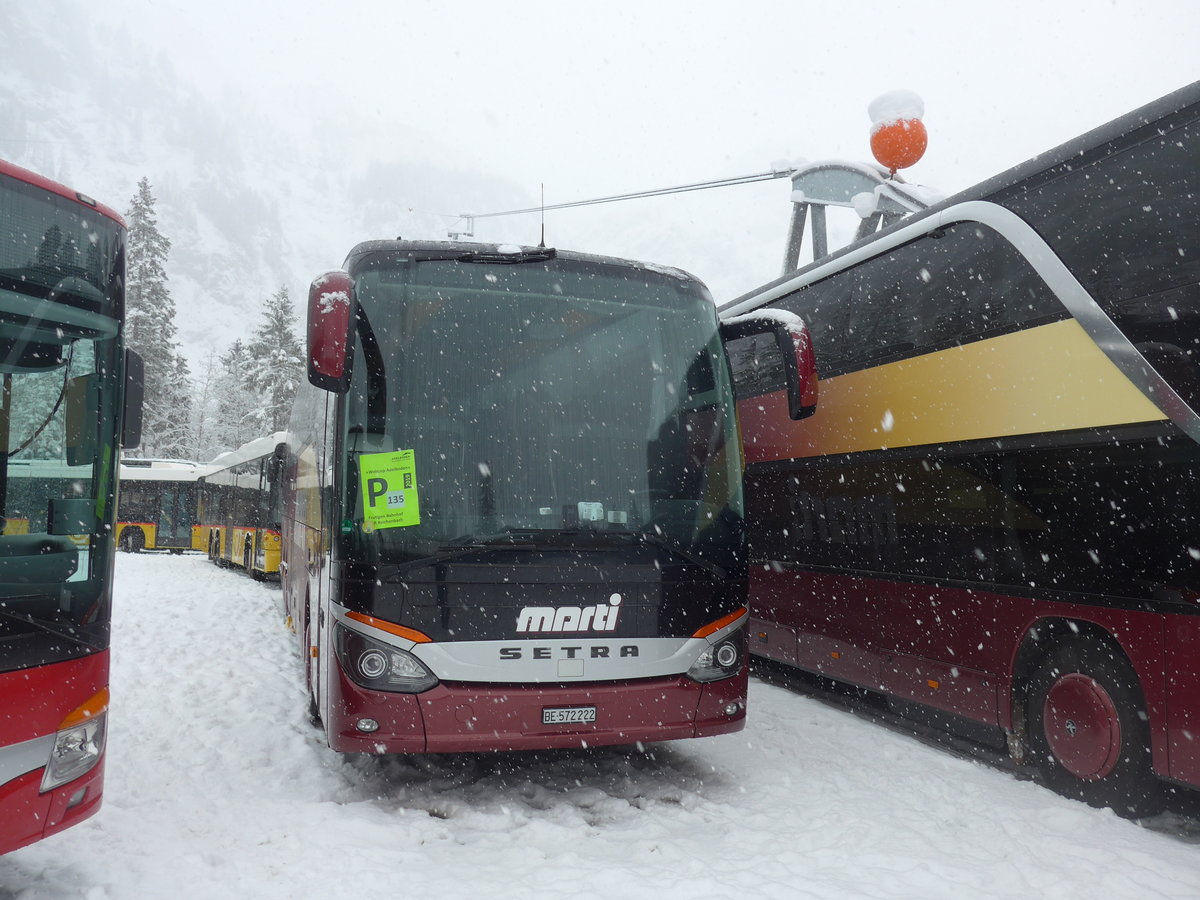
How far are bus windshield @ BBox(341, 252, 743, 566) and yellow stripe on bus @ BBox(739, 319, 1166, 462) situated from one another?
5.94ft

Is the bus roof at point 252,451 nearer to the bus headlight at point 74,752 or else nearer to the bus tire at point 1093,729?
the bus headlight at point 74,752

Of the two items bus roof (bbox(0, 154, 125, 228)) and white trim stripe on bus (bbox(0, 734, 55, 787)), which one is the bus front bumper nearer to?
white trim stripe on bus (bbox(0, 734, 55, 787))

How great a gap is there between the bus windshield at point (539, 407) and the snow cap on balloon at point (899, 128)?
630 centimetres

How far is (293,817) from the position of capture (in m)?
5.30

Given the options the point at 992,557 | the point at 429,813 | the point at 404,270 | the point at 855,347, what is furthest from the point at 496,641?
the point at 855,347

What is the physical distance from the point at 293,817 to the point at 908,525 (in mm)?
4960

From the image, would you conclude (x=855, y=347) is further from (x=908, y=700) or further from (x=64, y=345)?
(x=64, y=345)

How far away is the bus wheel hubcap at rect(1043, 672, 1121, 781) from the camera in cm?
592

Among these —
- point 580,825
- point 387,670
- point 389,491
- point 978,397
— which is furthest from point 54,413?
point 978,397

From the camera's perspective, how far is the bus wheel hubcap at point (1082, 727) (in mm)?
5922

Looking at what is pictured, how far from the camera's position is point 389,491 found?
5500mm

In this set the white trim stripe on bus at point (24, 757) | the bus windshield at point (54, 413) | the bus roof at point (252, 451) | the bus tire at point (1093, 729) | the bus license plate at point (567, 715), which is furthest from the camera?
the bus roof at point (252, 451)

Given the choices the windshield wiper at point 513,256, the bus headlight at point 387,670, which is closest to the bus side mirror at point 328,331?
the windshield wiper at point 513,256

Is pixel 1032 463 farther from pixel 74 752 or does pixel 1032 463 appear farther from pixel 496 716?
pixel 74 752
